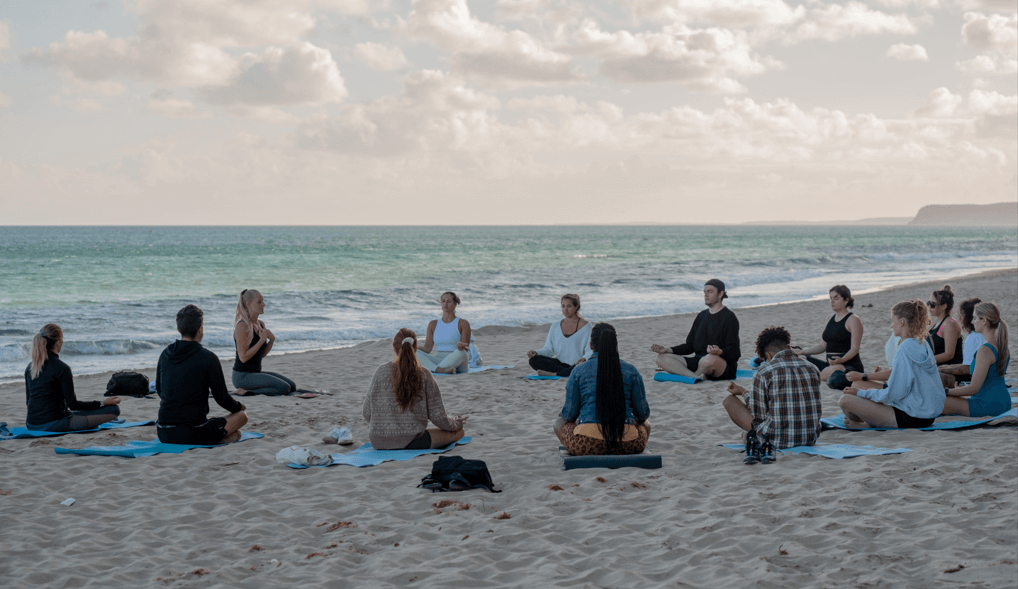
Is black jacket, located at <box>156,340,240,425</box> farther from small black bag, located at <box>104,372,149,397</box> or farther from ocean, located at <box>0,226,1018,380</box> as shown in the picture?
ocean, located at <box>0,226,1018,380</box>

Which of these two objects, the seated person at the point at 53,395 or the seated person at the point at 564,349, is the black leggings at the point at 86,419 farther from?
the seated person at the point at 564,349

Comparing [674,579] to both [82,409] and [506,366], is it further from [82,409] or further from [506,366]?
[506,366]

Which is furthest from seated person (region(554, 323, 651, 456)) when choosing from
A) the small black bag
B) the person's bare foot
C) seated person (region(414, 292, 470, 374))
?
the small black bag

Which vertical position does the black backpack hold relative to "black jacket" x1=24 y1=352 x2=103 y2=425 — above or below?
below

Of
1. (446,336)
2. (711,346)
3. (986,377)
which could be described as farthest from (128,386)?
(986,377)

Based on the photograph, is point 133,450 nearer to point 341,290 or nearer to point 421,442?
point 421,442

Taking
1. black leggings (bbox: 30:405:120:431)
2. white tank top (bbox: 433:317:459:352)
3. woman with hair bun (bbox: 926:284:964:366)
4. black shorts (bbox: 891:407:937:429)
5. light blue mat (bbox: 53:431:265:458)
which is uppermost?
woman with hair bun (bbox: 926:284:964:366)

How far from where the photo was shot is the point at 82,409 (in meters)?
7.45

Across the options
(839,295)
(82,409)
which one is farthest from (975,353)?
(82,409)

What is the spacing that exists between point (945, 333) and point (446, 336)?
6336 millimetres

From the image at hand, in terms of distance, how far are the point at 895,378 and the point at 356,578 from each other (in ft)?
16.5

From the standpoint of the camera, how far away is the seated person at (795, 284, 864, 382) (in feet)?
28.8

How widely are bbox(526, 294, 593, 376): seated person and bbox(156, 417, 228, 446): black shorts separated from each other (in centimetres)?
450

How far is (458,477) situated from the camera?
5.47 m
